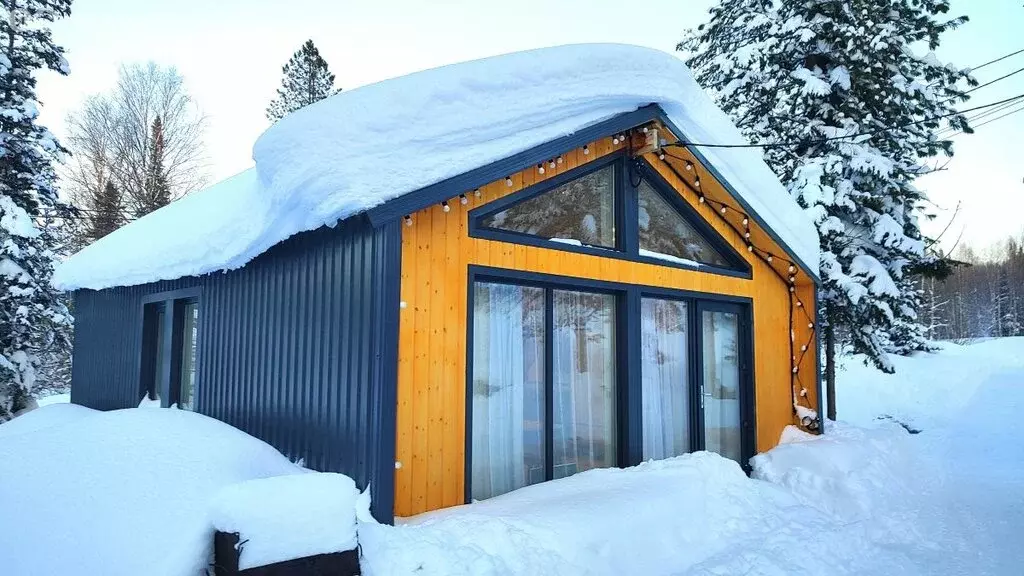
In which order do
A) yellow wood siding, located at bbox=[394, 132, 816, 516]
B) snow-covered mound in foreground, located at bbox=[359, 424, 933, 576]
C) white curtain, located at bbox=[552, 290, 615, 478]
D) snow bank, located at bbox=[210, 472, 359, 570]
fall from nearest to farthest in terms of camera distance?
snow bank, located at bbox=[210, 472, 359, 570]
snow-covered mound in foreground, located at bbox=[359, 424, 933, 576]
yellow wood siding, located at bbox=[394, 132, 816, 516]
white curtain, located at bbox=[552, 290, 615, 478]

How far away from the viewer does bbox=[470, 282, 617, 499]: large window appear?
4.74 metres

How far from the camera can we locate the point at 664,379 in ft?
20.4

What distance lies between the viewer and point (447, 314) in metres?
4.44

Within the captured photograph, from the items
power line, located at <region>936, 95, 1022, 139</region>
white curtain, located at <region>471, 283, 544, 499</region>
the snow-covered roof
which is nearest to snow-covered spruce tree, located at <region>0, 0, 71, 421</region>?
the snow-covered roof

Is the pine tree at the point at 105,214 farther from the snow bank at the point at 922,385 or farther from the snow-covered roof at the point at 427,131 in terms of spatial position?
the snow bank at the point at 922,385

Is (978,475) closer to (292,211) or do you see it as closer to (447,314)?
(447,314)

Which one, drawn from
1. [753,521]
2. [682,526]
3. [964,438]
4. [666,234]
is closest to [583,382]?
[682,526]

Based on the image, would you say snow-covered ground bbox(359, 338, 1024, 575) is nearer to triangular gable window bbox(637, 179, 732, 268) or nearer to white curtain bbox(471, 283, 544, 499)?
white curtain bbox(471, 283, 544, 499)

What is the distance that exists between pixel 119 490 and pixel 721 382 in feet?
18.7

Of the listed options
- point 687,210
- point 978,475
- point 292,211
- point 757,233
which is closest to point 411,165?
point 292,211

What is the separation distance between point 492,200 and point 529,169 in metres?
0.52

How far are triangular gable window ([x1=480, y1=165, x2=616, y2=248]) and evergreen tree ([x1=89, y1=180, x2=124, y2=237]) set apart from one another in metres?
18.9

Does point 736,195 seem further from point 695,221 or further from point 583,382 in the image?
point 583,382

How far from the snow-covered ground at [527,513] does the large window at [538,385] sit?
0.34 metres
